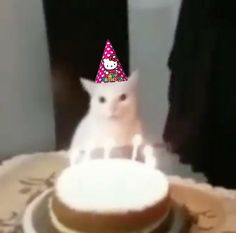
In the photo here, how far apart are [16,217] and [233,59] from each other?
458 millimetres

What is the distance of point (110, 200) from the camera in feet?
2.47

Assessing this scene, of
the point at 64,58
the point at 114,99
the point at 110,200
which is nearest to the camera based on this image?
the point at 110,200

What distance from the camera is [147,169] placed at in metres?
0.83

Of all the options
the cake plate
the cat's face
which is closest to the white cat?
the cat's face

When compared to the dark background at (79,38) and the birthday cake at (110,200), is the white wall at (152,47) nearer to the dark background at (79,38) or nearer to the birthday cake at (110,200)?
the dark background at (79,38)

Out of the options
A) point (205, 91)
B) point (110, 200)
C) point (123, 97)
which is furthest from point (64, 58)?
point (110, 200)

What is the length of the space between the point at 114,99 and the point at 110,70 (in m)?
0.06

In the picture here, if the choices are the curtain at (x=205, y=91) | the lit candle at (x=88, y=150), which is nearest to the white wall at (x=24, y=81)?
the lit candle at (x=88, y=150)

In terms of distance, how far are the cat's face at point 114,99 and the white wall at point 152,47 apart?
5 centimetres

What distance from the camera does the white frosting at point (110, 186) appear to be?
75 cm

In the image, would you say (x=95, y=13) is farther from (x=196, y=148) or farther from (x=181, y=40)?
(x=196, y=148)

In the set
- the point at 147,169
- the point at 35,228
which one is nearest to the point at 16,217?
the point at 35,228

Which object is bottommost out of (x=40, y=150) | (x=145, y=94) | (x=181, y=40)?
(x=40, y=150)

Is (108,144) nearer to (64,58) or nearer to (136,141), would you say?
(136,141)
